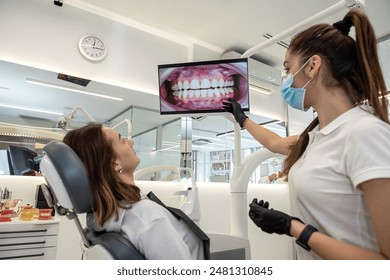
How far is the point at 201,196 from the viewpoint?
2686mm

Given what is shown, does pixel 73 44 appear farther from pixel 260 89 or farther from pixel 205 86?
pixel 260 89

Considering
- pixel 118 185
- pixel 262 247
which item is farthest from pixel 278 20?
pixel 118 185

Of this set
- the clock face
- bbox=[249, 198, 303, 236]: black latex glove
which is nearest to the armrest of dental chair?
bbox=[249, 198, 303, 236]: black latex glove

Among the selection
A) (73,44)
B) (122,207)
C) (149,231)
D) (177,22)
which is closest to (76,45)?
(73,44)

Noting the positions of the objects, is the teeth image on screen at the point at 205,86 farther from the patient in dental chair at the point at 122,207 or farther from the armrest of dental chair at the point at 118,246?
the armrest of dental chair at the point at 118,246

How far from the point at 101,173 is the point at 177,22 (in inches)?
96.2

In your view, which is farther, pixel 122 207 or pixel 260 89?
pixel 260 89

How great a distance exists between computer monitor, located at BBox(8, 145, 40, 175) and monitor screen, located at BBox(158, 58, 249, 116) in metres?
1.20

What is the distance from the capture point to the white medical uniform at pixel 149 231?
763 millimetres

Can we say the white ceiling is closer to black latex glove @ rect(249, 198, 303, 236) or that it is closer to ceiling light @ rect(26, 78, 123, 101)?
ceiling light @ rect(26, 78, 123, 101)

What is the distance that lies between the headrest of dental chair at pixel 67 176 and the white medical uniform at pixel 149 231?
133 mm

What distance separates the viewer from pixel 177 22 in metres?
2.89
